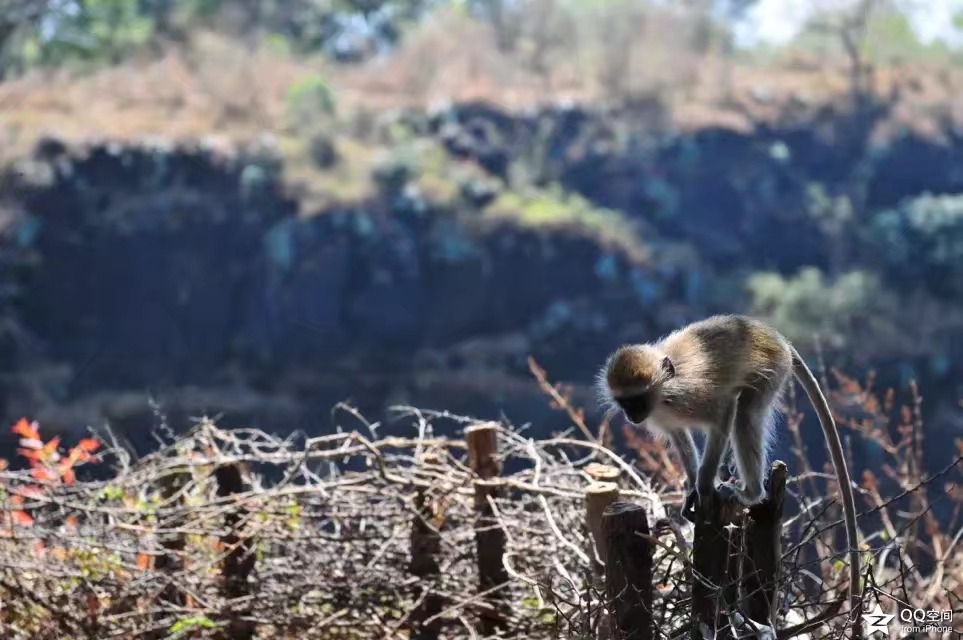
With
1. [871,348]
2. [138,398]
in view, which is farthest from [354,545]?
[871,348]

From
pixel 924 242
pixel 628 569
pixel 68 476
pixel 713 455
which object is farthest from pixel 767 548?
pixel 924 242

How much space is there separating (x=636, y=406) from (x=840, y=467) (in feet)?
2.35

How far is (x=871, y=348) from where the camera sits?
1531 cm

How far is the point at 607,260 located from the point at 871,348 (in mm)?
4790

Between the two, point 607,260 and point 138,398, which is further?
point 607,260

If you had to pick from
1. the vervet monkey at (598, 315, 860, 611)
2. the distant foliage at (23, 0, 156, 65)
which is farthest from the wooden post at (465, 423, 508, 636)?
the distant foliage at (23, 0, 156, 65)

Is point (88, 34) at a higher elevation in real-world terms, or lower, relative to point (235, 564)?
higher

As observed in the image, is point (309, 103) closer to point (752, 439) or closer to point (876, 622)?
point (752, 439)

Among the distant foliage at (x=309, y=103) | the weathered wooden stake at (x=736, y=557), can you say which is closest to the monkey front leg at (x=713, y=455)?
the weathered wooden stake at (x=736, y=557)

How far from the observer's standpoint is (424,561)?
170 inches

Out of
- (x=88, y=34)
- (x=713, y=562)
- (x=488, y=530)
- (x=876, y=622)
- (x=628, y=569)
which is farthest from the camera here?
(x=88, y=34)

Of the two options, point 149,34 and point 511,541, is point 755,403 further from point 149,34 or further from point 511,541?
point 149,34

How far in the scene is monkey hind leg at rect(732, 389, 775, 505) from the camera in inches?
135

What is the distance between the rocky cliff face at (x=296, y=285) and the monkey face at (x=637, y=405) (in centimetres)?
1210
